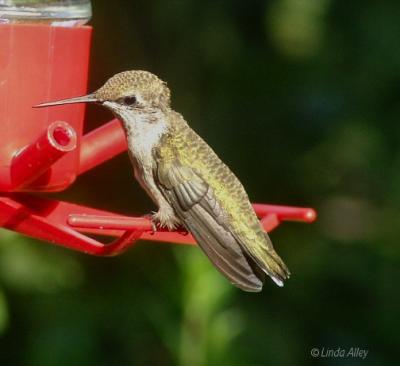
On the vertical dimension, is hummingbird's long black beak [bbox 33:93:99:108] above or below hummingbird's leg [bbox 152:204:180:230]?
above

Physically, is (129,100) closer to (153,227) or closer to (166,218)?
(166,218)

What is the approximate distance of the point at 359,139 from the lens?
5.76 metres

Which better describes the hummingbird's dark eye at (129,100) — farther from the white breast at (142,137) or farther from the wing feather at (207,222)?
the wing feather at (207,222)

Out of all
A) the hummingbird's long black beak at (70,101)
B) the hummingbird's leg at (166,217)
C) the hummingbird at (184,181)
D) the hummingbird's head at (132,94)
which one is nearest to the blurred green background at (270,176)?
the hummingbird at (184,181)

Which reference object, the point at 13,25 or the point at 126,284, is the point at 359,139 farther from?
the point at 13,25

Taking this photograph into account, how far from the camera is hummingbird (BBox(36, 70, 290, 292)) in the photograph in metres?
3.93

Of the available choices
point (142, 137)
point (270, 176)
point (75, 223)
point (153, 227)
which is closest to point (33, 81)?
point (142, 137)

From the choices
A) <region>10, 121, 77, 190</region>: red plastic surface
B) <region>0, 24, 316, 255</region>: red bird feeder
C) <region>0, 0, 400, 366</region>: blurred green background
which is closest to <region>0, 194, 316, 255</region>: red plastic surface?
<region>0, 24, 316, 255</region>: red bird feeder

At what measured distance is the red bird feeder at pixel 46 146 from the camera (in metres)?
3.41

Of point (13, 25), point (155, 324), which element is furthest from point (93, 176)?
point (13, 25)

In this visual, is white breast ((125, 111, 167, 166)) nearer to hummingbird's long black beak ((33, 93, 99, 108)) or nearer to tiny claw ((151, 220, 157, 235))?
hummingbird's long black beak ((33, 93, 99, 108))

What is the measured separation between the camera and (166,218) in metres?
3.99

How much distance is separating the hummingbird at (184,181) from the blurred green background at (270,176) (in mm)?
1066

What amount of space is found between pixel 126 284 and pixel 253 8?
152cm
